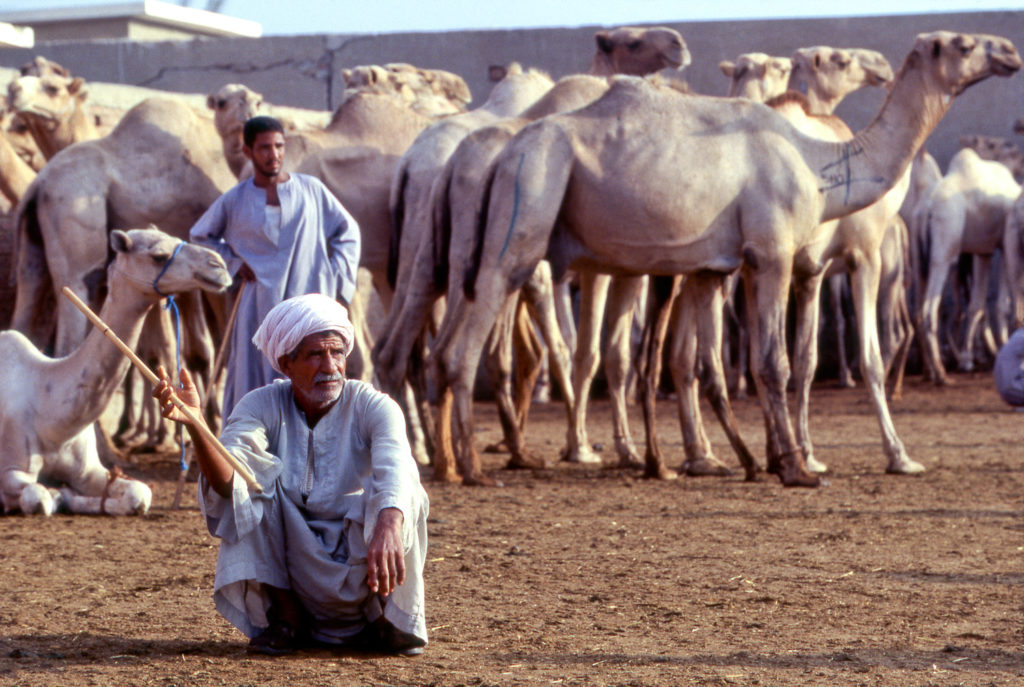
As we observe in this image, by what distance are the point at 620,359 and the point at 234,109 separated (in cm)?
287

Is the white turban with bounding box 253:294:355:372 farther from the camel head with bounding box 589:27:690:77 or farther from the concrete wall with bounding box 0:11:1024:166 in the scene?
the concrete wall with bounding box 0:11:1024:166

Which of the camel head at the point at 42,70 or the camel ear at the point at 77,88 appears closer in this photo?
the camel ear at the point at 77,88

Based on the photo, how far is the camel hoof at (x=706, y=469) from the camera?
29.5ft

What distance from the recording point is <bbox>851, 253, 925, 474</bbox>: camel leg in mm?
8992

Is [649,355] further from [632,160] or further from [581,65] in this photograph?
[581,65]

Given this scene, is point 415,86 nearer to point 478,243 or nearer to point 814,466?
point 478,243

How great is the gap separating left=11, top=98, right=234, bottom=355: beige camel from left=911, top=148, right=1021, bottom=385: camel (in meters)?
8.98

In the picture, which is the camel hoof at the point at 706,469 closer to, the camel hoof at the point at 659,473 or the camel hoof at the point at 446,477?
the camel hoof at the point at 659,473

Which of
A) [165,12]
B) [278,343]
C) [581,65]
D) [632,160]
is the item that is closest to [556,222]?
[632,160]

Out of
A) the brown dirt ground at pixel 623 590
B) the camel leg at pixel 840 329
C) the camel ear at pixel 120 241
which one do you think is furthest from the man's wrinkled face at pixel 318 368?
the camel leg at pixel 840 329

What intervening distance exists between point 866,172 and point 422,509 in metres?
5.08

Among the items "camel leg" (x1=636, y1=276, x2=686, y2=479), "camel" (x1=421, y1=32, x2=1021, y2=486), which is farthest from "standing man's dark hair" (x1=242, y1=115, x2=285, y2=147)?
"camel leg" (x1=636, y1=276, x2=686, y2=479)

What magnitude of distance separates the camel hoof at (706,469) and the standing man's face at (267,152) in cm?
330

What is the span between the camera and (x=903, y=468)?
8.97m
